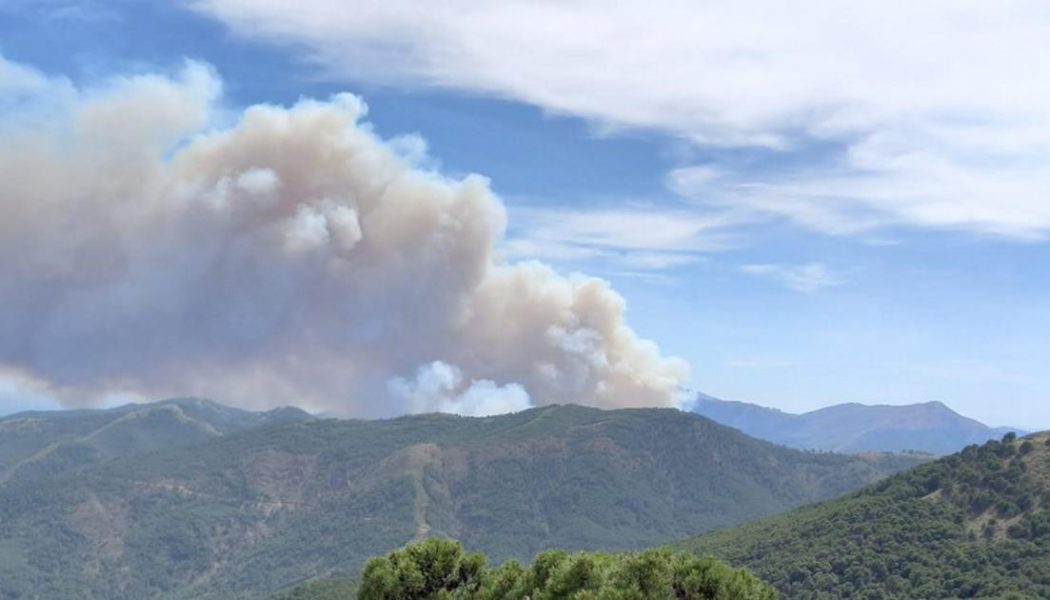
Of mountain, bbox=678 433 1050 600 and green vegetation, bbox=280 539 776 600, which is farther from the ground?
green vegetation, bbox=280 539 776 600

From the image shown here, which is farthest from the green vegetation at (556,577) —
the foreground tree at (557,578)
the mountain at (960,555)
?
the mountain at (960,555)

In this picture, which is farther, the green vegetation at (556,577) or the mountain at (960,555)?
the mountain at (960,555)

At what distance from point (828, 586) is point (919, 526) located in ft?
92.4

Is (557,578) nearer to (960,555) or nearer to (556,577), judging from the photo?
(556,577)

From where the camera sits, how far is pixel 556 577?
69.0 metres

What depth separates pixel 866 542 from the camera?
198750 millimetres

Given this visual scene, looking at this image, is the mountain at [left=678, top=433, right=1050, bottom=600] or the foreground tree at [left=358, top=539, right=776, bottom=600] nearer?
the foreground tree at [left=358, top=539, right=776, bottom=600]

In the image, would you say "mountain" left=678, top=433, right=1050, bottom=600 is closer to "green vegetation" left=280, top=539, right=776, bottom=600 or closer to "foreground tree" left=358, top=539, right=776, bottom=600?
"green vegetation" left=280, top=539, right=776, bottom=600

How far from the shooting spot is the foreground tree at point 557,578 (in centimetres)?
6625

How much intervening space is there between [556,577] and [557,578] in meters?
0.20

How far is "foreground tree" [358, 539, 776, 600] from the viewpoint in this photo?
2608 inches

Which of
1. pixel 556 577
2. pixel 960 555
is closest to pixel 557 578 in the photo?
pixel 556 577

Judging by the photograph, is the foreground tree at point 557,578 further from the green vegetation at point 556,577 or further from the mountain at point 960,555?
the mountain at point 960,555

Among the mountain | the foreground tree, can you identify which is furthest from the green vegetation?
the mountain
